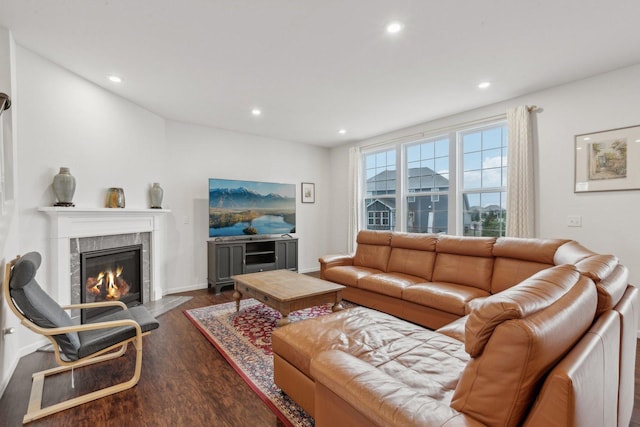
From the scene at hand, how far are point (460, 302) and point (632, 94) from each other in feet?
8.69

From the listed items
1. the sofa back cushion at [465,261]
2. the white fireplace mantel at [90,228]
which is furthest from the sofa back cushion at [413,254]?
the white fireplace mantel at [90,228]

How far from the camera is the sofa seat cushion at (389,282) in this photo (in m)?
3.24

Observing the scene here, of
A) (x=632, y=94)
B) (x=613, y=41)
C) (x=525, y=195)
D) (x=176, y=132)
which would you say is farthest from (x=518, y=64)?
(x=176, y=132)

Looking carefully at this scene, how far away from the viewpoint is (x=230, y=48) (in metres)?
2.54

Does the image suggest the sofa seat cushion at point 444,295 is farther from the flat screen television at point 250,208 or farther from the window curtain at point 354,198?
the flat screen television at point 250,208

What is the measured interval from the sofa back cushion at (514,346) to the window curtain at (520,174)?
9.28 feet

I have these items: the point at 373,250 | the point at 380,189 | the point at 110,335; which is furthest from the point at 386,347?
the point at 380,189

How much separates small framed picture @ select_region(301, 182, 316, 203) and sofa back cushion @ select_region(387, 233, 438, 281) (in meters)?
Answer: 2.51

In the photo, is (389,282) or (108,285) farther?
(108,285)

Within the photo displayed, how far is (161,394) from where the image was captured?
2018mm

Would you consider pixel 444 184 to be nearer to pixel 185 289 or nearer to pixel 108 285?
pixel 185 289

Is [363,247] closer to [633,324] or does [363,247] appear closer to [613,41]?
[633,324]

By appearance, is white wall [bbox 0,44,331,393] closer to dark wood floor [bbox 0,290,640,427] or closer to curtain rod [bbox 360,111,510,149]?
dark wood floor [bbox 0,290,640,427]

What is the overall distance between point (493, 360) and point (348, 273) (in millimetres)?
2912
